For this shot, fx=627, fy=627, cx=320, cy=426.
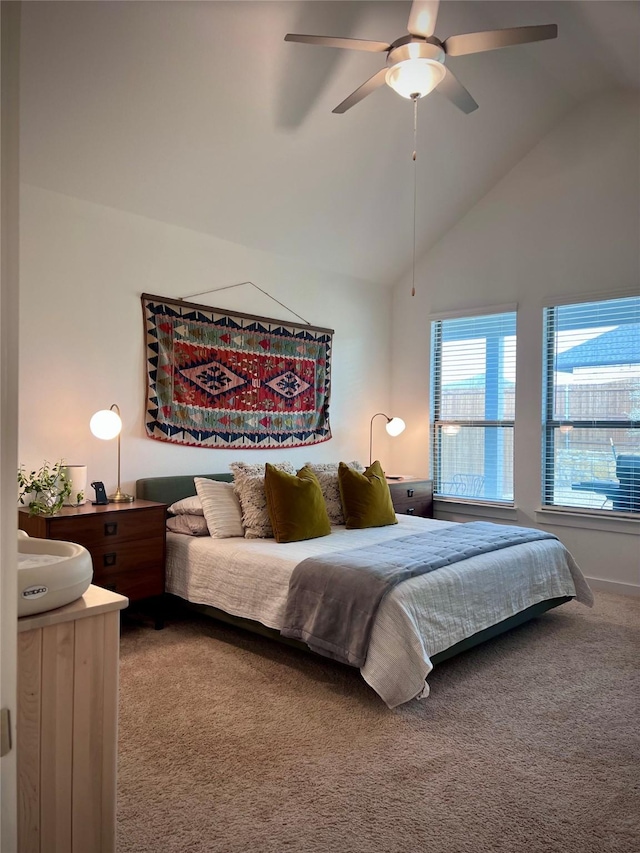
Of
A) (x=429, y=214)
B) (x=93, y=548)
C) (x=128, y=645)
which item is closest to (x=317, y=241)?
(x=429, y=214)

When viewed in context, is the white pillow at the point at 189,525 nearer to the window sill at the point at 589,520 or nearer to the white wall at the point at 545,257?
the white wall at the point at 545,257

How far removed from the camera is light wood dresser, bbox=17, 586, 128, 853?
4.44ft

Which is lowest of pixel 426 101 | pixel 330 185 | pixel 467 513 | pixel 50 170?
pixel 467 513

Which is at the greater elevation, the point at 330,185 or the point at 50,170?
the point at 330,185

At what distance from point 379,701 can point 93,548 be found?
169 cm

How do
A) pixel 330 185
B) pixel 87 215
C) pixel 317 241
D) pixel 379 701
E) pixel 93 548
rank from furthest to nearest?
pixel 317 241, pixel 330 185, pixel 87 215, pixel 93 548, pixel 379 701

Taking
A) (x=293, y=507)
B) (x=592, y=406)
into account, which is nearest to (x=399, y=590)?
(x=293, y=507)

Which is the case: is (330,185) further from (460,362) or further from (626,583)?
(626,583)

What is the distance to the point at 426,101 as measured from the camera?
429cm

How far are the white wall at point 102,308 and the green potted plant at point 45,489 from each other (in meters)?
0.10

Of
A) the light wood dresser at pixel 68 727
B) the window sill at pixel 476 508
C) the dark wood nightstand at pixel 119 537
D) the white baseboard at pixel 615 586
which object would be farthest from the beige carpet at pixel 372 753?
the window sill at pixel 476 508

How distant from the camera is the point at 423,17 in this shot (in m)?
2.59

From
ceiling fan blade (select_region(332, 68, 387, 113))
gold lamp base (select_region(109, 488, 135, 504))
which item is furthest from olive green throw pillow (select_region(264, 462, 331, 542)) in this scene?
ceiling fan blade (select_region(332, 68, 387, 113))

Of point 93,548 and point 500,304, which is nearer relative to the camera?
point 93,548
